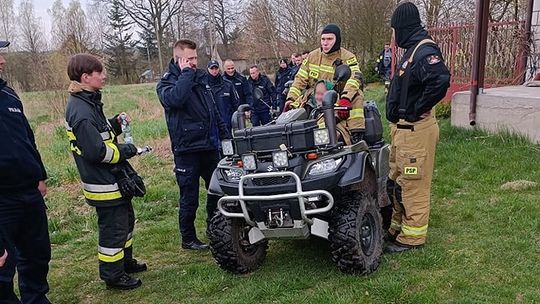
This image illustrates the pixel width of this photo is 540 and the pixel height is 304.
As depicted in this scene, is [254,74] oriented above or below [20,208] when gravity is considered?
above

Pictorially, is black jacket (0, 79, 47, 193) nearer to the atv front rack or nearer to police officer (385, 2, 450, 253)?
the atv front rack

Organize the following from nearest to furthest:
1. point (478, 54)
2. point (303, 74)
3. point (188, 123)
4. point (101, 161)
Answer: point (101, 161), point (188, 123), point (303, 74), point (478, 54)

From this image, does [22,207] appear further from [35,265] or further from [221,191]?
[221,191]

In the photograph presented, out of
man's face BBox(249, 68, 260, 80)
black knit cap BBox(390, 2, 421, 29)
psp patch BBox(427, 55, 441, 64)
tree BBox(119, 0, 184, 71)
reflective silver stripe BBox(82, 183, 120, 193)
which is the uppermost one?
tree BBox(119, 0, 184, 71)

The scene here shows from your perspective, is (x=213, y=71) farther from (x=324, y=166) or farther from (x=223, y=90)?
(x=324, y=166)

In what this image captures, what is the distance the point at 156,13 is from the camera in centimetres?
5009

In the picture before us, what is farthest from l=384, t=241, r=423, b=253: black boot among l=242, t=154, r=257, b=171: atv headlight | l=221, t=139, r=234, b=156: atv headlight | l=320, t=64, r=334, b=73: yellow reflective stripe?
l=320, t=64, r=334, b=73: yellow reflective stripe

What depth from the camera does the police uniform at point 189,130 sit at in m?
4.51

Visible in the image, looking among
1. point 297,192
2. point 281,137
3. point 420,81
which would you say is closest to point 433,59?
point 420,81

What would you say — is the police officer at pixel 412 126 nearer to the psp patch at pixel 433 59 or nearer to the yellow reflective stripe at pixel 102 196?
the psp patch at pixel 433 59

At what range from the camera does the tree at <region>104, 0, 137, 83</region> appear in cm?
5097

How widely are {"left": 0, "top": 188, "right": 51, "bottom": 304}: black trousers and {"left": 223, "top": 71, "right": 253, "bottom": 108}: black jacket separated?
6212mm

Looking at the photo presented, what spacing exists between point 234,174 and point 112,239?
3.68 feet

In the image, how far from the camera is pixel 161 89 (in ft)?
15.2
